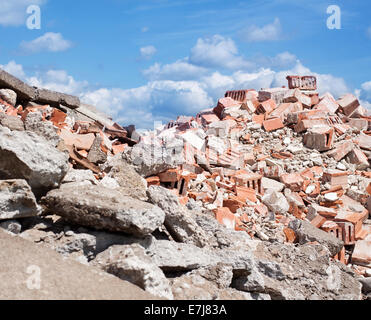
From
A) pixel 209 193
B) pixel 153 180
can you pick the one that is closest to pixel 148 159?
pixel 153 180

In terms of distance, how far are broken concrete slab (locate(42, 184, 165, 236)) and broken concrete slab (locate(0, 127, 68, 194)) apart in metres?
0.24

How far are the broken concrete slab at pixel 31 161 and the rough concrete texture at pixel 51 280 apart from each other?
96 cm

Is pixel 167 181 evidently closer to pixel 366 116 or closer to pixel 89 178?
pixel 89 178

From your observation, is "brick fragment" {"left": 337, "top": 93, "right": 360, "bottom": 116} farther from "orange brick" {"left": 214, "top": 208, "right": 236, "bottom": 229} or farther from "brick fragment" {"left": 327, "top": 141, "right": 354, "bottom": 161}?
"orange brick" {"left": 214, "top": 208, "right": 236, "bottom": 229}

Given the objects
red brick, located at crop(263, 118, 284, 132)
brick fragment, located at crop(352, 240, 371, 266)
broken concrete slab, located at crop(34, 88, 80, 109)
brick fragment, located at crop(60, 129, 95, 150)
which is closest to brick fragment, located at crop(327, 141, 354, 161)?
red brick, located at crop(263, 118, 284, 132)

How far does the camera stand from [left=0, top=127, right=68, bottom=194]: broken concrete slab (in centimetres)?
499

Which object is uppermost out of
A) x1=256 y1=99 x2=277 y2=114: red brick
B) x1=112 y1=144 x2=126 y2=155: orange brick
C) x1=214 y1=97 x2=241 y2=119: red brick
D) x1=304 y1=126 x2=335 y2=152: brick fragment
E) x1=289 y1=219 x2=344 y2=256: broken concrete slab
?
x1=214 y1=97 x2=241 y2=119: red brick

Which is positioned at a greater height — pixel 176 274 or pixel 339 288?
pixel 176 274

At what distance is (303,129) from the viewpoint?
14.0 m

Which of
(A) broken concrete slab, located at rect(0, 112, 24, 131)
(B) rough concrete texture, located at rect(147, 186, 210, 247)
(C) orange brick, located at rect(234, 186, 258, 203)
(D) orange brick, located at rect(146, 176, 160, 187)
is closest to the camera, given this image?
(B) rough concrete texture, located at rect(147, 186, 210, 247)

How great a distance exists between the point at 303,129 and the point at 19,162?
34.7 ft

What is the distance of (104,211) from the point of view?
4617 mm

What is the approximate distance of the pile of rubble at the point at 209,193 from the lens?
4.70m
